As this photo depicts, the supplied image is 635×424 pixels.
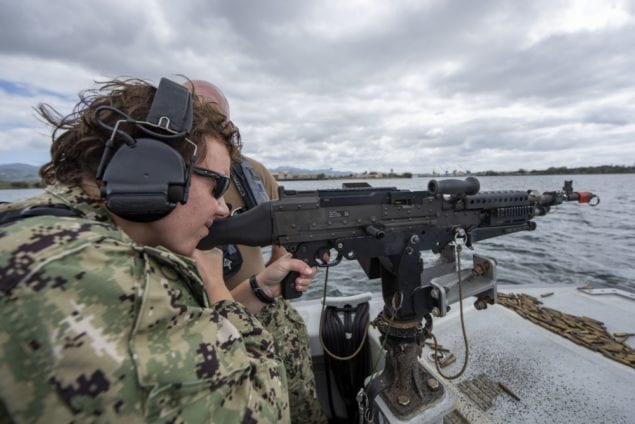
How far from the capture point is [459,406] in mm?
2295

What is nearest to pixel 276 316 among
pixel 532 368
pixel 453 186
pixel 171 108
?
pixel 453 186

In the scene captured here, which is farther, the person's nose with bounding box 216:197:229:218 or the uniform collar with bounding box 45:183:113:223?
the person's nose with bounding box 216:197:229:218

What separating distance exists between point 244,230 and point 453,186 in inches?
66.1

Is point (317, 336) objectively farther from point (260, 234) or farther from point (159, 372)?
point (159, 372)

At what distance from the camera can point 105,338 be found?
651 mm

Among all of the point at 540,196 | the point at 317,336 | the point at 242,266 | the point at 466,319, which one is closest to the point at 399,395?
the point at 317,336

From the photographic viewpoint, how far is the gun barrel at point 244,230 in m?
2.03

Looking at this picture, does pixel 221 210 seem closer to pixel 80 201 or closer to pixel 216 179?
pixel 216 179

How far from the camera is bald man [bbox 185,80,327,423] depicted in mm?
2402

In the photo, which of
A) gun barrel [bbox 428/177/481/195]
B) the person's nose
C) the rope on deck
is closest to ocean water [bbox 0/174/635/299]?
the rope on deck

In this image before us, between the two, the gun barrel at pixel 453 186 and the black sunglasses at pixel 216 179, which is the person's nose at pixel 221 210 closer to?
the black sunglasses at pixel 216 179

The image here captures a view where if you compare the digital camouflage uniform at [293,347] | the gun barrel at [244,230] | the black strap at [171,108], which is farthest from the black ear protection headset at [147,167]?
the digital camouflage uniform at [293,347]

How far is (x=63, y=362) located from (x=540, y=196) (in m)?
4.01

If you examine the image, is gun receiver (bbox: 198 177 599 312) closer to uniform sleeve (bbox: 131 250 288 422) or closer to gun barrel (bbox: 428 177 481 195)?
gun barrel (bbox: 428 177 481 195)
